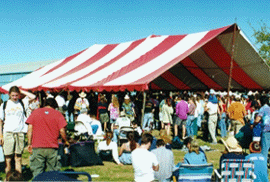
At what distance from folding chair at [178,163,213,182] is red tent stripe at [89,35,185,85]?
5355mm

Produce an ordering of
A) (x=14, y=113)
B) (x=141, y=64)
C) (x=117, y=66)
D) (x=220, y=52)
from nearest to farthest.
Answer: (x=14, y=113)
(x=141, y=64)
(x=117, y=66)
(x=220, y=52)

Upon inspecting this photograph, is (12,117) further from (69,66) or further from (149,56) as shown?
(69,66)

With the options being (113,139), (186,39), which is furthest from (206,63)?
(113,139)

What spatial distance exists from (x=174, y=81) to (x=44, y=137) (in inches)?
427

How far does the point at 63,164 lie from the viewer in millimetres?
6977

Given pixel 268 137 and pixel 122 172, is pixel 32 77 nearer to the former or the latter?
pixel 122 172

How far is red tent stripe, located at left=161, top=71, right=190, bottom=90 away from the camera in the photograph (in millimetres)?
Result: 14506

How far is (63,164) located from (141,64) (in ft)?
13.1

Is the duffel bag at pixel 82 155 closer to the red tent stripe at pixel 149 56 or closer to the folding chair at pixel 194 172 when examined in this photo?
the red tent stripe at pixel 149 56

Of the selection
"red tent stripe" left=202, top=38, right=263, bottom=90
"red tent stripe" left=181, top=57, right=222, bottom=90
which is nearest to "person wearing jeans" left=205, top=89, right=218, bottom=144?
"red tent stripe" left=202, top=38, right=263, bottom=90

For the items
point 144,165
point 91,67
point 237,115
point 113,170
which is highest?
point 91,67

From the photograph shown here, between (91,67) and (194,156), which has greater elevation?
(91,67)

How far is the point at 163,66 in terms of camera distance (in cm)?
861

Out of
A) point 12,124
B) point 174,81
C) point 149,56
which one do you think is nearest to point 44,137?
point 12,124
